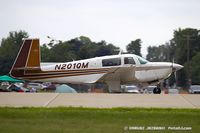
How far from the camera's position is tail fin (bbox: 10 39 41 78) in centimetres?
2630

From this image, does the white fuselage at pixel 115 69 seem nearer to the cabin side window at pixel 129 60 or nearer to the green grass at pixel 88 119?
the cabin side window at pixel 129 60

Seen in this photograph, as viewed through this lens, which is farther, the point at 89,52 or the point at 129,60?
the point at 89,52

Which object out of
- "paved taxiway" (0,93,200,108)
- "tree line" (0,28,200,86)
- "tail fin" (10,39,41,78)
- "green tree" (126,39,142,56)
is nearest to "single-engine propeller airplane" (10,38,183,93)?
"tail fin" (10,39,41,78)

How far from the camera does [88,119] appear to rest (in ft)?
34.7

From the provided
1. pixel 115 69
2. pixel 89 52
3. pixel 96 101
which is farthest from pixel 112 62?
pixel 89 52

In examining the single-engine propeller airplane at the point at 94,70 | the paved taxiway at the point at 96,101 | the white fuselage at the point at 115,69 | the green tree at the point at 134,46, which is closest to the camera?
the paved taxiway at the point at 96,101

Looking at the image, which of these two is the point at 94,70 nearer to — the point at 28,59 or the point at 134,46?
the point at 28,59

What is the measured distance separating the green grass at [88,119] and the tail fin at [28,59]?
15013mm

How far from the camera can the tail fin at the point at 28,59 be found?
86.3 ft

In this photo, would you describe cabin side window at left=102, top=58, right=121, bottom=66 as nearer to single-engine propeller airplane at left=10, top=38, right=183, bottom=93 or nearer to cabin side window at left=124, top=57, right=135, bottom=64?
single-engine propeller airplane at left=10, top=38, right=183, bottom=93

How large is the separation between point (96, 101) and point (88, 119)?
2598mm

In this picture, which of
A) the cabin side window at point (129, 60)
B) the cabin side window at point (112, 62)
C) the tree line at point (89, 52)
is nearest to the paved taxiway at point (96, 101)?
the cabin side window at point (129, 60)

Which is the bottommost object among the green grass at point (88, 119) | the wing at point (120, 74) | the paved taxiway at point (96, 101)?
the green grass at point (88, 119)

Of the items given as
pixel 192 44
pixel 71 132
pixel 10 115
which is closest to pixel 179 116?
pixel 71 132
